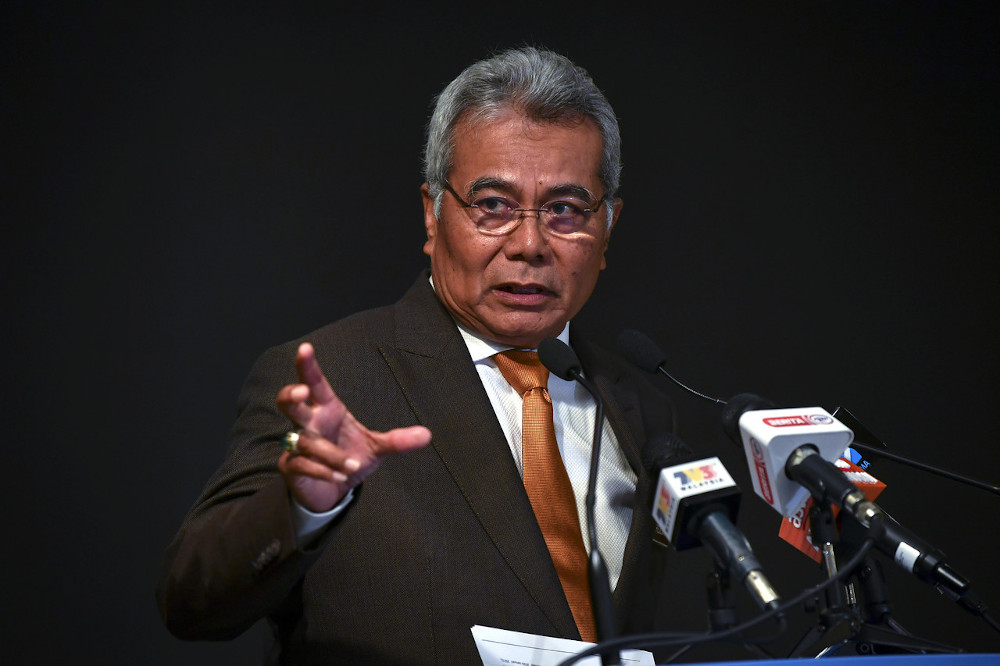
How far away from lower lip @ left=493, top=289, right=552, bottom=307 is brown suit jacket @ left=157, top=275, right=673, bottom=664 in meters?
0.19

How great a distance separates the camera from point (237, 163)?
8.43ft

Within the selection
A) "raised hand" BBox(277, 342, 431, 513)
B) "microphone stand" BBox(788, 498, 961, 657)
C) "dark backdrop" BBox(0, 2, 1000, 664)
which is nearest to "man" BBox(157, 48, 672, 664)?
"raised hand" BBox(277, 342, 431, 513)

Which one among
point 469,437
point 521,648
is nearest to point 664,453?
point 521,648

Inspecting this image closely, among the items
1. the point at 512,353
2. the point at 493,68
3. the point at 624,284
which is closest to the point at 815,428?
the point at 512,353

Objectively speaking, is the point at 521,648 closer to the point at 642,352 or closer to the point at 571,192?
the point at 642,352

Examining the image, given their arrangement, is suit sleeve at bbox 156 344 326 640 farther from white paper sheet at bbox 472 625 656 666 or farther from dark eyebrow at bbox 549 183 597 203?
dark eyebrow at bbox 549 183 597 203

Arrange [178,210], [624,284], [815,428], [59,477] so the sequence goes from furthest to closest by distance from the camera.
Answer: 1. [624,284]
2. [178,210]
3. [59,477]
4. [815,428]

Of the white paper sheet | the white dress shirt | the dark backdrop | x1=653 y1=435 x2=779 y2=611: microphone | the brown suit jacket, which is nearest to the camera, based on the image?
x1=653 y1=435 x2=779 y2=611: microphone

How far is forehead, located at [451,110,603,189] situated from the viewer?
200cm

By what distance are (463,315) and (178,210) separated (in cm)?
97

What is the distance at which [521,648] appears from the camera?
4.49 feet

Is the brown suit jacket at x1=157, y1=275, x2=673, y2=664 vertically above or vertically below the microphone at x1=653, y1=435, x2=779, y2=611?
below

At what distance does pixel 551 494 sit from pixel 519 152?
75cm

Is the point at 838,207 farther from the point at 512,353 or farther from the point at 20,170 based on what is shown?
the point at 20,170
